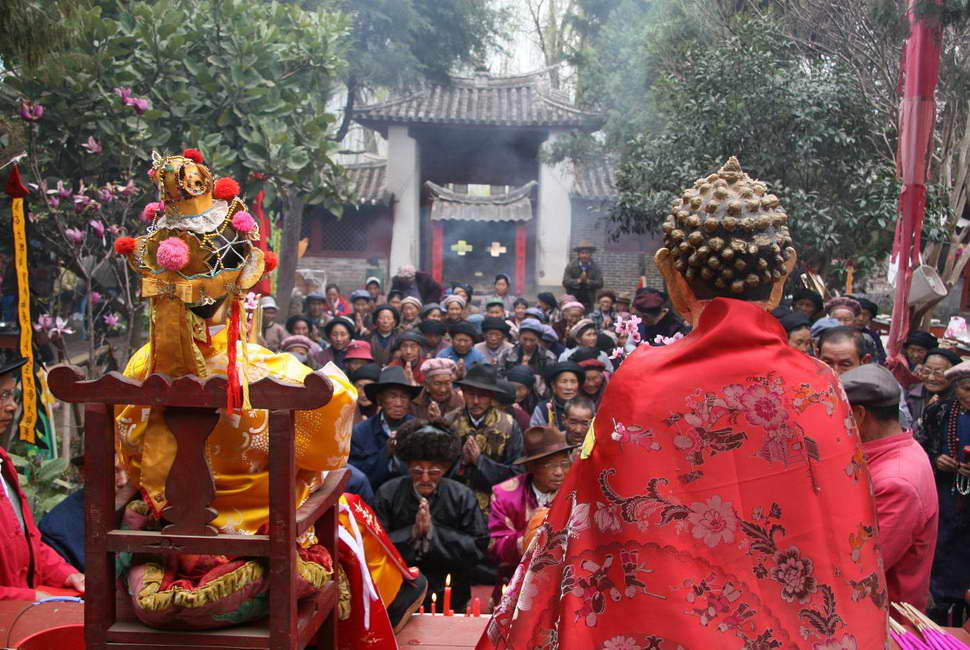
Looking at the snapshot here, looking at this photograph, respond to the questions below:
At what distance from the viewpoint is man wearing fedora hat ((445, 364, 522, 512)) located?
19.5 feet

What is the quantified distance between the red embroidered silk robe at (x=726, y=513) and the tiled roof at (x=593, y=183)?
1958 centimetres

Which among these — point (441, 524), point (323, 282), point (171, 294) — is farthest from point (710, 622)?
point (323, 282)

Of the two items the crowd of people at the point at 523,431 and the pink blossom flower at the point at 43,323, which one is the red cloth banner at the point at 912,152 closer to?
the crowd of people at the point at 523,431

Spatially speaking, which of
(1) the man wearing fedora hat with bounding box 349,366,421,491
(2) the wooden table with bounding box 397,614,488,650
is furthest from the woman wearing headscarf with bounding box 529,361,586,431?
(2) the wooden table with bounding box 397,614,488,650

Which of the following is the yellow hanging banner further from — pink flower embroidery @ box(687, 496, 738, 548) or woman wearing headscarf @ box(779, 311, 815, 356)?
pink flower embroidery @ box(687, 496, 738, 548)

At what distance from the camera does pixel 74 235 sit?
7.09m

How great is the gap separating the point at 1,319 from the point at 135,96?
2.70m

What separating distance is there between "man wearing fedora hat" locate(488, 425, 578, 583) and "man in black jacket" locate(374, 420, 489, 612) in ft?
0.58

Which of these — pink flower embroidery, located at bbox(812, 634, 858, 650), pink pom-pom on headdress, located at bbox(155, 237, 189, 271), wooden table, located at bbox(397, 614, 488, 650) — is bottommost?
wooden table, located at bbox(397, 614, 488, 650)

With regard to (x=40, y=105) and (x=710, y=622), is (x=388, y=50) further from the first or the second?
(x=710, y=622)

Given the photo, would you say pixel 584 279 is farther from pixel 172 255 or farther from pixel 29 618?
pixel 172 255

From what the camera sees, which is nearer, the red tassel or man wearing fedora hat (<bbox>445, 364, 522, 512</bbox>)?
the red tassel

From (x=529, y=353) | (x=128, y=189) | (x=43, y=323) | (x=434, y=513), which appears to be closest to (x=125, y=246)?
(x=434, y=513)

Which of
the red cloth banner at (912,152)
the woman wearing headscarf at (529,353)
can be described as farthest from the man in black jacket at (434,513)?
the red cloth banner at (912,152)
